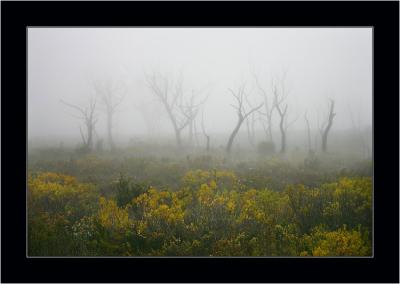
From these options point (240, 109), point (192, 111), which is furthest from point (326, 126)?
point (192, 111)

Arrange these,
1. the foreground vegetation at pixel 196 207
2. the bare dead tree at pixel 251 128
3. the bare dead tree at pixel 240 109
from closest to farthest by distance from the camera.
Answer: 1. the foreground vegetation at pixel 196 207
2. the bare dead tree at pixel 251 128
3. the bare dead tree at pixel 240 109

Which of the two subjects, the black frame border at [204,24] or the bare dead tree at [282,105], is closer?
the black frame border at [204,24]

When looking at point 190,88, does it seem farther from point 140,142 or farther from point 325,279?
point 325,279

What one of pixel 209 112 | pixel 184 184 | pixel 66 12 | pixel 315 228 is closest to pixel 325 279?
pixel 315 228

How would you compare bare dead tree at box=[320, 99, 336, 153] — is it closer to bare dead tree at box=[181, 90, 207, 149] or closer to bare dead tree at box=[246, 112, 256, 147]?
bare dead tree at box=[246, 112, 256, 147]

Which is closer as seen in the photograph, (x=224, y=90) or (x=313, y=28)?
(x=313, y=28)

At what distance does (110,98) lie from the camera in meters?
6.56

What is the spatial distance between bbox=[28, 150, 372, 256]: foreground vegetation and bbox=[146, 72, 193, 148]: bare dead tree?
0.64 metres

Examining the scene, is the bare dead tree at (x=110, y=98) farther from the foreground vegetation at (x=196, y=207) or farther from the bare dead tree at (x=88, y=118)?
the foreground vegetation at (x=196, y=207)

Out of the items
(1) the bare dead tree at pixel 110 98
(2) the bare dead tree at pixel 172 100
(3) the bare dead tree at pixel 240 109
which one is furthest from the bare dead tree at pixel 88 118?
(3) the bare dead tree at pixel 240 109

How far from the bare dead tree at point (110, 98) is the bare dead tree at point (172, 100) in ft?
1.95

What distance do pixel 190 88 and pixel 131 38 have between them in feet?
4.51

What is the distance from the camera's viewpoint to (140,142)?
6734 millimetres

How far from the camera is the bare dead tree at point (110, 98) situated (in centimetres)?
652
